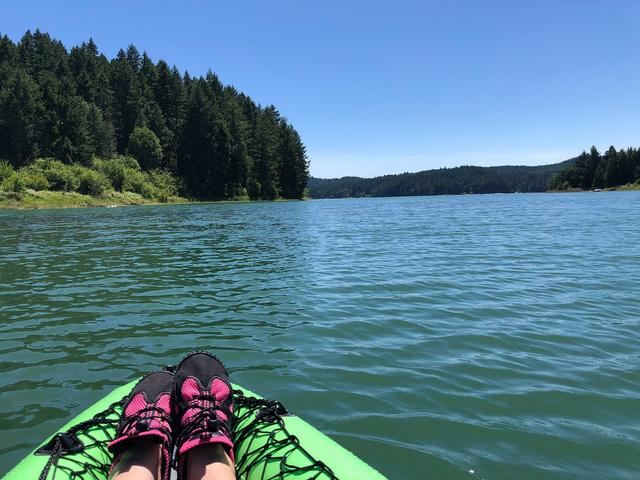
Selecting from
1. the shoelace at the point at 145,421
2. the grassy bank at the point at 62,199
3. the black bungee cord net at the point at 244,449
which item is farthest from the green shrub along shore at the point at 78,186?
the shoelace at the point at 145,421

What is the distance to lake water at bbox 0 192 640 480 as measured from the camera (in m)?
4.61

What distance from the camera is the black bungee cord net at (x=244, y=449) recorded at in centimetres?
309

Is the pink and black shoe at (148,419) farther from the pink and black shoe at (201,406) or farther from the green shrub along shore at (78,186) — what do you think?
the green shrub along shore at (78,186)

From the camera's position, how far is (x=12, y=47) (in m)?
96.2

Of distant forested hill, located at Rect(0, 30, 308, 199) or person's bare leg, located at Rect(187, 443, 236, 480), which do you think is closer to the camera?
person's bare leg, located at Rect(187, 443, 236, 480)

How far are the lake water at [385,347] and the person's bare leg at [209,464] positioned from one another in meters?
1.71

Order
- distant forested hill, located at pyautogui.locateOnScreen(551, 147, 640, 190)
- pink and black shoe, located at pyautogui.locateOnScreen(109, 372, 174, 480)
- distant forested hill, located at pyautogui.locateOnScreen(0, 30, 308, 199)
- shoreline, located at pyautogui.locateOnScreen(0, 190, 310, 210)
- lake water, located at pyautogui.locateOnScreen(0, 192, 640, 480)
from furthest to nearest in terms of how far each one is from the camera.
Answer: distant forested hill, located at pyautogui.locateOnScreen(551, 147, 640, 190)
distant forested hill, located at pyautogui.locateOnScreen(0, 30, 308, 199)
shoreline, located at pyautogui.locateOnScreen(0, 190, 310, 210)
lake water, located at pyautogui.locateOnScreen(0, 192, 640, 480)
pink and black shoe, located at pyautogui.locateOnScreen(109, 372, 174, 480)

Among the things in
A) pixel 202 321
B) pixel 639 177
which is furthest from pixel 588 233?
pixel 639 177

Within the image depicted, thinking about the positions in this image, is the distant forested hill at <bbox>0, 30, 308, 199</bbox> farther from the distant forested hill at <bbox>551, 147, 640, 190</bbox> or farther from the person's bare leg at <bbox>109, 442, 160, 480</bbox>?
the distant forested hill at <bbox>551, 147, 640, 190</bbox>

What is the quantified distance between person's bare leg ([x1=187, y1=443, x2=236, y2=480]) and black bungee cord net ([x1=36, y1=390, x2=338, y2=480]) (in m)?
0.22

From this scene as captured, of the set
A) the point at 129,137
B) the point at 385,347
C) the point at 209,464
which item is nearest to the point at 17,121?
the point at 129,137

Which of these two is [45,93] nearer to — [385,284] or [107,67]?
[107,67]

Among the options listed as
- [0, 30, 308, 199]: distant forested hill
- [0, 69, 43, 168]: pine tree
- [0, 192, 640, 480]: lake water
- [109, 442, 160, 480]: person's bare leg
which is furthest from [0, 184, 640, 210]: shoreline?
[109, 442, 160, 480]: person's bare leg

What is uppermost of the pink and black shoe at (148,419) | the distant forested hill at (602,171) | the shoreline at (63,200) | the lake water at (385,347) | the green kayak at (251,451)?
the distant forested hill at (602,171)
